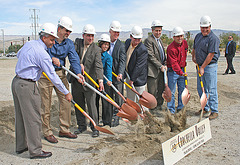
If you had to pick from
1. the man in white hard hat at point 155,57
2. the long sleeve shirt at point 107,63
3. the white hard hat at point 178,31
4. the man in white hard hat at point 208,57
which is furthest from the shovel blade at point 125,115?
the white hard hat at point 178,31

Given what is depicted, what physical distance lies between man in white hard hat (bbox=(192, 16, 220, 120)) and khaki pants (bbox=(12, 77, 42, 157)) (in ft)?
11.4

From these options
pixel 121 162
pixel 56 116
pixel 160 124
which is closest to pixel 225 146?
pixel 160 124

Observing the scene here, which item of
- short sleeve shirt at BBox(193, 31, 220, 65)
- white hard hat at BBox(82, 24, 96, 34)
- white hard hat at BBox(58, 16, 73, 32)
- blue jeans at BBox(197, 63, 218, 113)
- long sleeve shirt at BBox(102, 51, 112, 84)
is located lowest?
blue jeans at BBox(197, 63, 218, 113)

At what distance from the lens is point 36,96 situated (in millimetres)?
3455

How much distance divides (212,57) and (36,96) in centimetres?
362

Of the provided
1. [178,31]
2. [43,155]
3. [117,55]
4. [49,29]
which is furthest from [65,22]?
[178,31]

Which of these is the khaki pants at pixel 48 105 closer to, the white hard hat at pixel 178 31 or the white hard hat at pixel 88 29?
the white hard hat at pixel 88 29

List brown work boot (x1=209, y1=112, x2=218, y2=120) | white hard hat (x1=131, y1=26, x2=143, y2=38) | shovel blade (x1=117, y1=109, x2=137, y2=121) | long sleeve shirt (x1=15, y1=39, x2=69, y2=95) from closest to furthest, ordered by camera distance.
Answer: long sleeve shirt (x1=15, y1=39, x2=69, y2=95) < shovel blade (x1=117, y1=109, x2=137, y2=121) < white hard hat (x1=131, y1=26, x2=143, y2=38) < brown work boot (x1=209, y1=112, x2=218, y2=120)

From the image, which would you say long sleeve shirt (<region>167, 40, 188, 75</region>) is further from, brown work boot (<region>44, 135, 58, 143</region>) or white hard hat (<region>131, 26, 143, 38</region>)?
brown work boot (<region>44, 135, 58, 143</region>)

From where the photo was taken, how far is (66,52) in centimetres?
411

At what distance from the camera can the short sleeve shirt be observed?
16.3 feet

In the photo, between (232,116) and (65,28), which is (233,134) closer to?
(232,116)

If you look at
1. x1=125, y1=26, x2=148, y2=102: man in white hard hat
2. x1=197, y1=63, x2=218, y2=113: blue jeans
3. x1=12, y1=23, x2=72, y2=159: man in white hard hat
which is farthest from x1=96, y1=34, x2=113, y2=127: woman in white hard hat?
x1=197, y1=63, x2=218, y2=113: blue jeans

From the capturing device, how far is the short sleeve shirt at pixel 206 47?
16.3 feet
